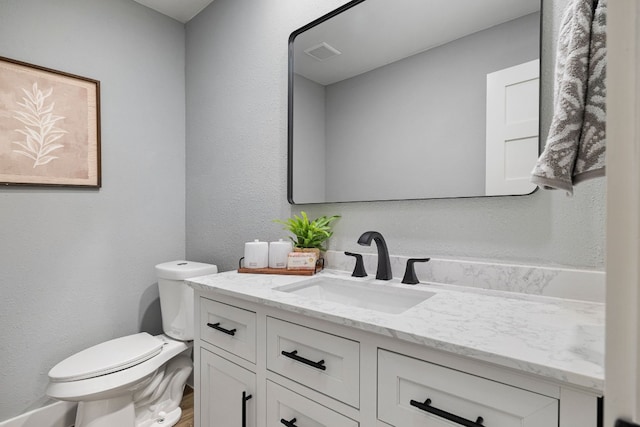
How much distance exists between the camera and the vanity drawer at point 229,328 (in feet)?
3.49

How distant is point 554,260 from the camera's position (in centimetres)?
96

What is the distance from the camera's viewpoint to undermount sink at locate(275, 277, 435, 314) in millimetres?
1085

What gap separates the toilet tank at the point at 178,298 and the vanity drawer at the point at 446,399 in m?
1.36

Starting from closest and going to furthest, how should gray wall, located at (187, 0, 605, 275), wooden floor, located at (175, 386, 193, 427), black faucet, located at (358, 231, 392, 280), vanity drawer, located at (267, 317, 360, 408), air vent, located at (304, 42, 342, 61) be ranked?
1. vanity drawer, located at (267, 317, 360, 408)
2. gray wall, located at (187, 0, 605, 275)
3. black faucet, located at (358, 231, 392, 280)
4. air vent, located at (304, 42, 342, 61)
5. wooden floor, located at (175, 386, 193, 427)

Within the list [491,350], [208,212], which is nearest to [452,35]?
[491,350]

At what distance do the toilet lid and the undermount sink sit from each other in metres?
0.96

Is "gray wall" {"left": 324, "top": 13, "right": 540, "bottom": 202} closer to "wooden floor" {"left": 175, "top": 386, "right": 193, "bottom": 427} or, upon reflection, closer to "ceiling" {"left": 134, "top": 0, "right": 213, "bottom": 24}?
"ceiling" {"left": 134, "top": 0, "right": 213, "bottom": 24}

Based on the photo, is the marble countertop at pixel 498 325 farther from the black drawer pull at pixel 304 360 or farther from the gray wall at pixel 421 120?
the gray wall at pixel 421 120

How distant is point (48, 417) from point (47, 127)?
1.54 meters

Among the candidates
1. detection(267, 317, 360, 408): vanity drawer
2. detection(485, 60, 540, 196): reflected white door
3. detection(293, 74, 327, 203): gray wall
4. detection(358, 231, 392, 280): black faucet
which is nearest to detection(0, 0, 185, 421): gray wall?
detection(293, 74, 327, 203): gray wall

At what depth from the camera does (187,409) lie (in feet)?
6.20

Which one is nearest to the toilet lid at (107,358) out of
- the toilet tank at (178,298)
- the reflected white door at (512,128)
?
the toilet tank at (178,298)

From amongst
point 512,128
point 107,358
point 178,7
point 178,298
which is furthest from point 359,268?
point 178,7

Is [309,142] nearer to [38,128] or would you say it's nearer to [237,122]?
[237,122]
